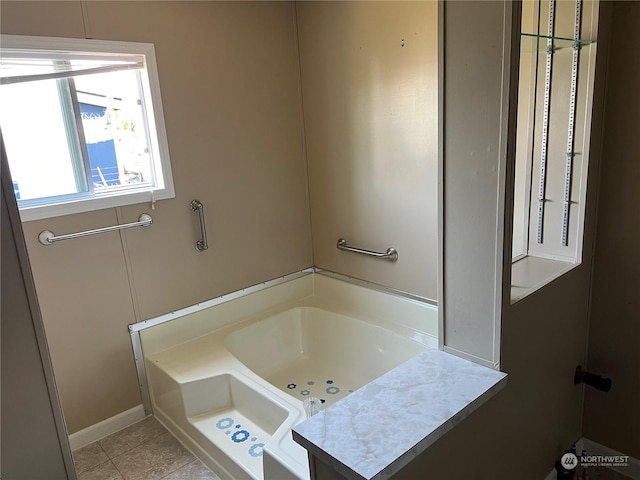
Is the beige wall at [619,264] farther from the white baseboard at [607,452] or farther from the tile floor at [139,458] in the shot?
the tile floor at [139,458]

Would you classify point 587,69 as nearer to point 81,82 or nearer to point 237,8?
point 237,8

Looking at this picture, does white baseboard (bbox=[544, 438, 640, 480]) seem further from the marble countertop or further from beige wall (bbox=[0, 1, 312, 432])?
beige wall (bbox=[0, 1, 312, 432])

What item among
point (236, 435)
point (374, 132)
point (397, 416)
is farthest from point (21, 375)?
point (374, 132)

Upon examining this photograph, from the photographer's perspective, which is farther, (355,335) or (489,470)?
(355,335)

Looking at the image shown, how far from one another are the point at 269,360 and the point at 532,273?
1.73m

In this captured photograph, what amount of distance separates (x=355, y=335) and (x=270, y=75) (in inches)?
63.0

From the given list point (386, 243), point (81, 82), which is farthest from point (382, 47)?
point (81, 82)

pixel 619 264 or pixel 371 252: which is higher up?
pixel 619 264

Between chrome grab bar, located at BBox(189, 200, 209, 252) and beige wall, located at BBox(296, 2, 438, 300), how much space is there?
774mm

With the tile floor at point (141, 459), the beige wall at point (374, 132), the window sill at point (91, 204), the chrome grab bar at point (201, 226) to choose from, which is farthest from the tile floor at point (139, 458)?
the beige wall at point (374, 132)

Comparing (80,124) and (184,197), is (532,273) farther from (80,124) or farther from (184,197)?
(80,124)

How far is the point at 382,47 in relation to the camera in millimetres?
2332

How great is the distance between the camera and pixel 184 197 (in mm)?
2445

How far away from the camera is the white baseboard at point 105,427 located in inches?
89.6
